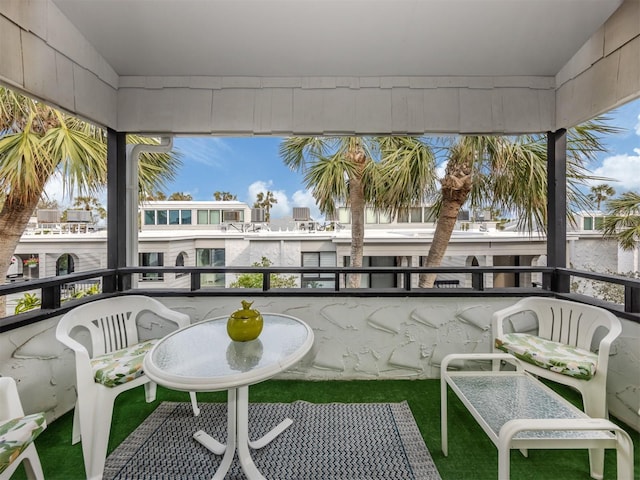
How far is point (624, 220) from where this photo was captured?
295 cm

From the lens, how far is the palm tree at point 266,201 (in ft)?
14.5

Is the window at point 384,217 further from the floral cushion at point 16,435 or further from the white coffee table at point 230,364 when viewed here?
the floral cushion at point 16,435

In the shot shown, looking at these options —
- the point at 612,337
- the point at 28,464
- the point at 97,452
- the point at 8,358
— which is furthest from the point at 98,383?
the point at 612,337

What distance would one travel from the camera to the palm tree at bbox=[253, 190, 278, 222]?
14.5ft

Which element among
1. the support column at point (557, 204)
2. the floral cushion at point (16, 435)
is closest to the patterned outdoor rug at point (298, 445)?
the floral cushion at point (16, 435)

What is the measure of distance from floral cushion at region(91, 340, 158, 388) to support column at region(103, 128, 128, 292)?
0.93 meters

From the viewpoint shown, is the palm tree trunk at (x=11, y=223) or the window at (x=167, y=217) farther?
the window at (x=167, y=217)

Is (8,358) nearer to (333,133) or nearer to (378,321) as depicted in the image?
(378,321)

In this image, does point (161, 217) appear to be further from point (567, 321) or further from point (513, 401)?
point (567, 321)

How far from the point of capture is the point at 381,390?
228 cm

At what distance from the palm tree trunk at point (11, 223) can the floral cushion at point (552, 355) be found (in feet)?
13.9

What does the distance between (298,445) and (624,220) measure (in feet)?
12.0

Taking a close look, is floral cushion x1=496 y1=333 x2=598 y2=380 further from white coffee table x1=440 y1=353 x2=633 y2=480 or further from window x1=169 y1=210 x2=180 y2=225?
window x1=169 y1=210 x2=180 y2=225

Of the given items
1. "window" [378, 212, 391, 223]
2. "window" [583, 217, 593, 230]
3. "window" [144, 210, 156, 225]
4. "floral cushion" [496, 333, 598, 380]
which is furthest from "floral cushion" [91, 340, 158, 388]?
"window" [583, 217, 593, 230]
